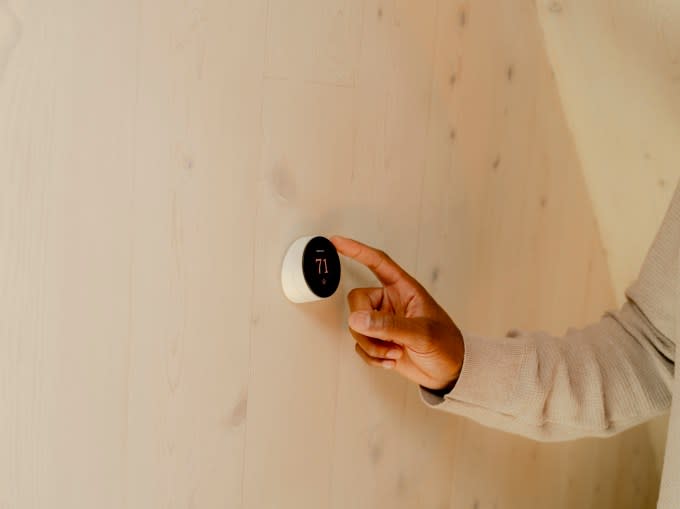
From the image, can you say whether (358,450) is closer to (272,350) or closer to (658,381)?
(272,350)

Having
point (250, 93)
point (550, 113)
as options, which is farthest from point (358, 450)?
point (550, 113)

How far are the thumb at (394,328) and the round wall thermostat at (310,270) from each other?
0.08 meters

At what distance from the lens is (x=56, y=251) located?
2.95 ft

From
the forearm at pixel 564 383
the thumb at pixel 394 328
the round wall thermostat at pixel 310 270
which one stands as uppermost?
the round wall thermostat at pixel 310 270

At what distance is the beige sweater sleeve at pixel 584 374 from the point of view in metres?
1.24

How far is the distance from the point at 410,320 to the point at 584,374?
0.35m

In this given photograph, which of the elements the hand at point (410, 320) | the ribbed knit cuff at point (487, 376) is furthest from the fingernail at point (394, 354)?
the ribbed knit cuff at point (487, 376)

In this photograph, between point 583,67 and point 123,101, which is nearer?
point 123,101

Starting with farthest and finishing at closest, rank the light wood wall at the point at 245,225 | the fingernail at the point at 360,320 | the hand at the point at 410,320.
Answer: the hand at the point at 410,320 → the fingernail at the point at 360,320 → the light wood wall at the point at 245,225

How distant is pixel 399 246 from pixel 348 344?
0.65 feet

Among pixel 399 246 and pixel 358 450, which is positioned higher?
pixel 399 246

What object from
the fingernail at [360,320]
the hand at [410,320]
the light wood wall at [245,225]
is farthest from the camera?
the hand at [410,320]

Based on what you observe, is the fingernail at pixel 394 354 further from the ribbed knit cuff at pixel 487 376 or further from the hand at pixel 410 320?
the ribbed knit cuff at pixel 487 376

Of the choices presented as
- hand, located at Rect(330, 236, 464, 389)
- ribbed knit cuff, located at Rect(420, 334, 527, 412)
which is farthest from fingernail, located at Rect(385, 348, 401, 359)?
ribbed knit cuff, located at Rect(420, 334, 527, 412)
